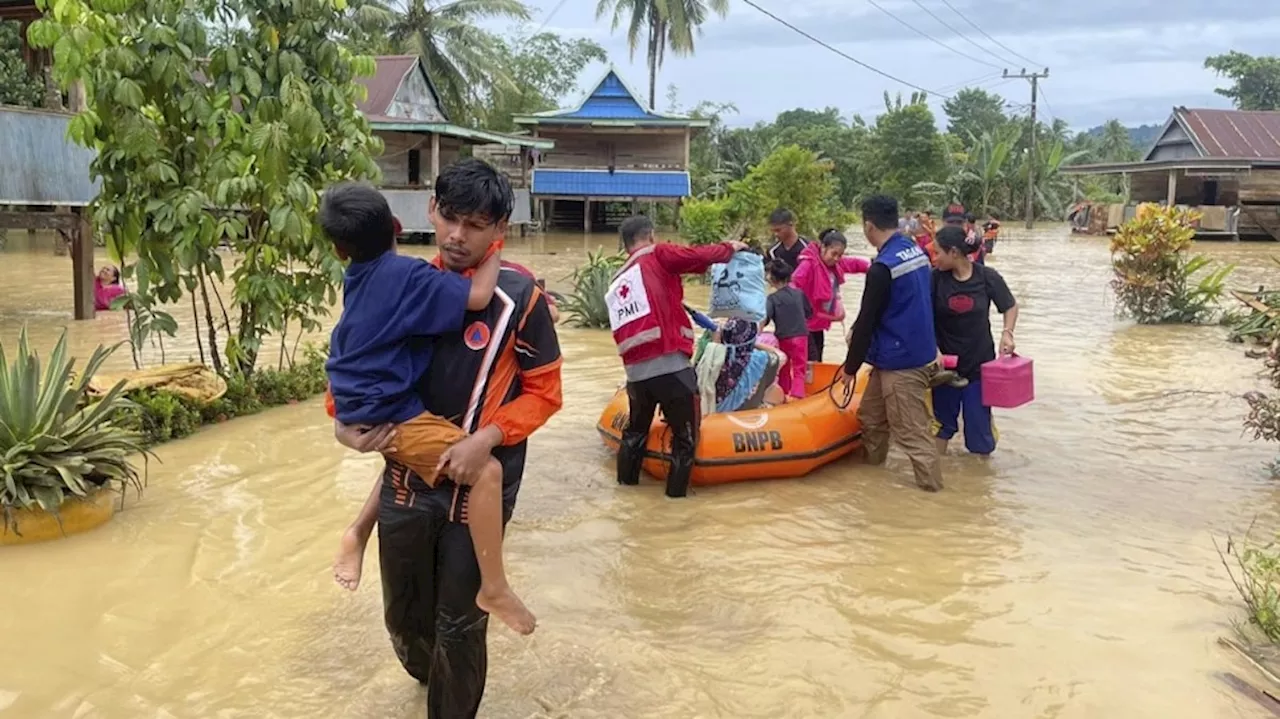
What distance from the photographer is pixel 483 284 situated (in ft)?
9.10

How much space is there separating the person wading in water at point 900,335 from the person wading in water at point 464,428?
134 inches

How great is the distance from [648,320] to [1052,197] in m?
45.3

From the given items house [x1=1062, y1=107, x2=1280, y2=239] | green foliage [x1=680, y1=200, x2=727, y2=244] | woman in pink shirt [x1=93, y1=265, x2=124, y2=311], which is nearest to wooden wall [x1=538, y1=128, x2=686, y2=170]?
green foliage [x1=680, y1=200, x2=727, y2=244]

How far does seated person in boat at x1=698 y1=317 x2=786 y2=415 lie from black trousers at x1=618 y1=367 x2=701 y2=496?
754mm

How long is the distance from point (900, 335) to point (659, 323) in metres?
1.56

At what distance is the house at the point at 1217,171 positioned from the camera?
32594 millimetres

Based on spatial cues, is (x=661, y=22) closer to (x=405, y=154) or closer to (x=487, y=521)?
(x=405, y=154)

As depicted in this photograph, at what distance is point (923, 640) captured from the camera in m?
4.12

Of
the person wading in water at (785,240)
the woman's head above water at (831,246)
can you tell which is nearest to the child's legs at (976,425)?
the woman's head above water at (831,246)

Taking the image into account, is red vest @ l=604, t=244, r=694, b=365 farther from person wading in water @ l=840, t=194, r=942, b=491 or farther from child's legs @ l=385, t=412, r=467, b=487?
child's legs @ l=385, t=412, r=467, b=487

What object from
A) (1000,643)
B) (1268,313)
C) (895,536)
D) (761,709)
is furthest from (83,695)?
(1268,313)

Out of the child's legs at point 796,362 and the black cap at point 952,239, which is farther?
the child's legs at point 796,362

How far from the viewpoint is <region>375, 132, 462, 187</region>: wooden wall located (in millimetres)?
26641

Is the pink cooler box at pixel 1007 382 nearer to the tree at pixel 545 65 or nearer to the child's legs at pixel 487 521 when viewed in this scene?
the child's legs at pixel 487 521
